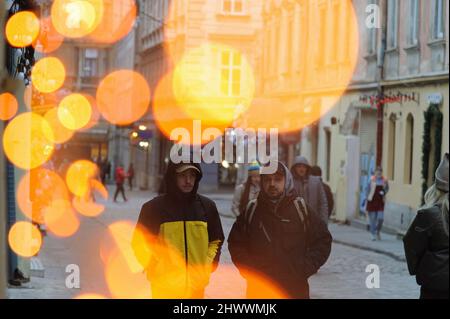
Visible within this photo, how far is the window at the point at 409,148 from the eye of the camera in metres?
26.1

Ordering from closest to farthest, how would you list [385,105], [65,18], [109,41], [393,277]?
[393,277] < [385,105] < [65,18] < [109,41]

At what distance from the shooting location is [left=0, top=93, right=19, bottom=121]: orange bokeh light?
12.3m

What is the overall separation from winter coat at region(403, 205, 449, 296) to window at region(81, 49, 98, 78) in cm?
6963

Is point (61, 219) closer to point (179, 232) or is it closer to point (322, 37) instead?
point (322, 37)

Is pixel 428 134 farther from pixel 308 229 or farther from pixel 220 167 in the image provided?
pixel 220 167

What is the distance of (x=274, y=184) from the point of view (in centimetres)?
782

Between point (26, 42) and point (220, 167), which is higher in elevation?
point (26, 42)

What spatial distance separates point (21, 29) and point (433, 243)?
7084 mm

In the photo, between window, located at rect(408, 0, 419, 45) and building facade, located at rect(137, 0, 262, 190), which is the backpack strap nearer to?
window, located at rect(408, 0, 419, 45)

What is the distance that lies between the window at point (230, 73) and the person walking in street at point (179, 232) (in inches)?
1433

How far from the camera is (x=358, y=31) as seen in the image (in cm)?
3033

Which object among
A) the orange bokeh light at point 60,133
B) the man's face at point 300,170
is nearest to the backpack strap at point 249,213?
the man's face at point 300,170
